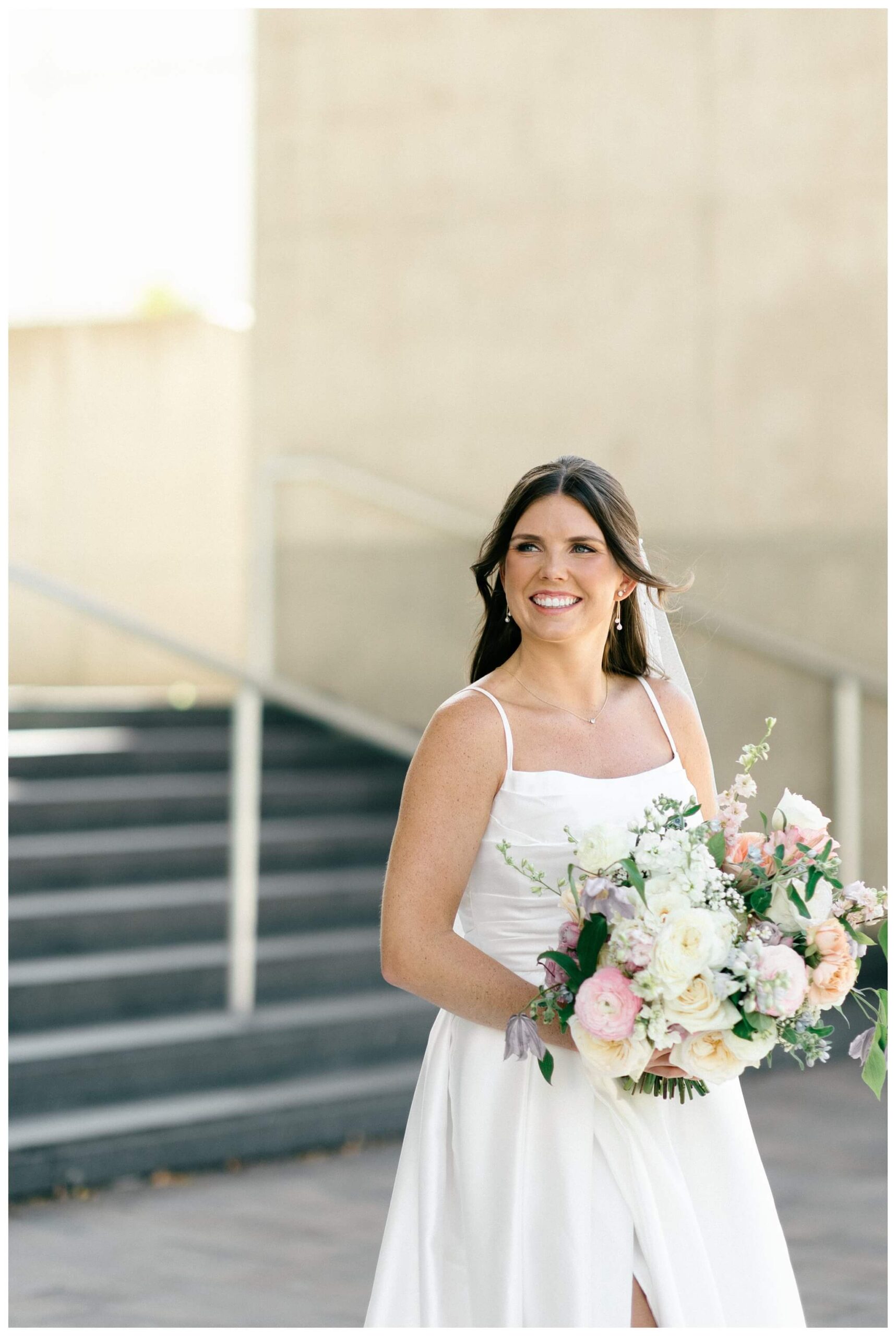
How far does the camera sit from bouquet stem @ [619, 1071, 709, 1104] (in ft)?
7.38

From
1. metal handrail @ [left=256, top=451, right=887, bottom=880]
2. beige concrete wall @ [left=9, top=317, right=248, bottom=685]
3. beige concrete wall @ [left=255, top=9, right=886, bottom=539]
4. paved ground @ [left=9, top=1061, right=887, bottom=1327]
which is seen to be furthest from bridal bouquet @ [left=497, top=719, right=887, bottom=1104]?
beige concrete wall @ [left=9, top=317, right=248, bottom=685]

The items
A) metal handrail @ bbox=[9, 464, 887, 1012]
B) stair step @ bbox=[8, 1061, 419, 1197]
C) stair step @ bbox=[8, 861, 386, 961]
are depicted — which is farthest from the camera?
stair step @ bbox=[8, 861, 386, 961]

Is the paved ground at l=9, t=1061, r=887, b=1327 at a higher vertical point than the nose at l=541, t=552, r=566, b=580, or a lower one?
lower

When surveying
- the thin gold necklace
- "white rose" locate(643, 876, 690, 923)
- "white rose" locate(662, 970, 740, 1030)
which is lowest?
"white rose" locate(662, 970, 740, 1030)

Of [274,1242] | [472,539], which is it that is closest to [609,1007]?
[274,1242]

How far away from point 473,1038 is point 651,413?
547 cm

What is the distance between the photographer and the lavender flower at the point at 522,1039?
209 cm

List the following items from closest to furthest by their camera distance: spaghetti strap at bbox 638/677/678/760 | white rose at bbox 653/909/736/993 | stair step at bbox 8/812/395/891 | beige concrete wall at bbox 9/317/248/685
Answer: white rose at bbox 653/909/736/993 → spaghetti strap at bbox 638/677/678/760 → stair step at bbox 8/812/395/891 → beige concrete wall at bbox 9/317/248/685

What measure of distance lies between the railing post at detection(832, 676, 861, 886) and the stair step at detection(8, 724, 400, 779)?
2063mm

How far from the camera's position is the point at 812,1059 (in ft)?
7.22

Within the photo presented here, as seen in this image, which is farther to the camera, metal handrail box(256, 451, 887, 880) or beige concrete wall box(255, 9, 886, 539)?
beige concrete wall box(255, 9, 886, 539)

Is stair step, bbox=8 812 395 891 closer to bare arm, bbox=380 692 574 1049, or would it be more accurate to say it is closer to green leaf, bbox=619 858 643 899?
bare arm, bbox=380 692 574 1049

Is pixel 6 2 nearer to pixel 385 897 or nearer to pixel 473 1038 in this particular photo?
pixel 385 897

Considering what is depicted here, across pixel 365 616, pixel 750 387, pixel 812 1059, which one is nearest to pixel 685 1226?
pixel 812 1059
